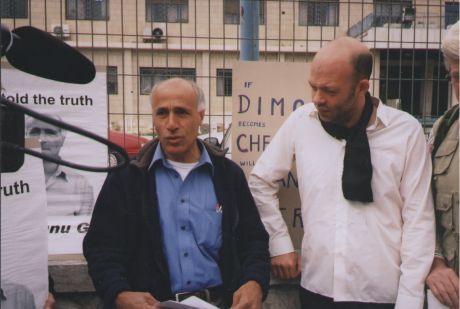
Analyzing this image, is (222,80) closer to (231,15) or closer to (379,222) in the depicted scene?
(379,222)

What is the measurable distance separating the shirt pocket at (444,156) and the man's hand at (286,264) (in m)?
0.75

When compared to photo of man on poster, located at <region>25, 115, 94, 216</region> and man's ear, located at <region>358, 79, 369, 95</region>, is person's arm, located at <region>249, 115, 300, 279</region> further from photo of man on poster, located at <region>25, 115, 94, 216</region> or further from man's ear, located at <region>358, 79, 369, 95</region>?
photo of man on poster, located at <region>25, 115, 94, 216</region>

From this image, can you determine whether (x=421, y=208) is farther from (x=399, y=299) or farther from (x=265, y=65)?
(x=265, y=65)

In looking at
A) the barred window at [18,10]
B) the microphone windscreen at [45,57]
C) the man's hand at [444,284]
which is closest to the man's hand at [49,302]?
the microphone windscreen at [45,57]

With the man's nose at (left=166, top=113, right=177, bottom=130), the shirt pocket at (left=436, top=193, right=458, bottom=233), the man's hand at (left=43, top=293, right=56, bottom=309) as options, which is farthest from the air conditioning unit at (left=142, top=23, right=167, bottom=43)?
the shirt pocket at (left=436, top=193, right=458, bottom=233)

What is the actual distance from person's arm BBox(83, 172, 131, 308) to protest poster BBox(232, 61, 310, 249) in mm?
1134

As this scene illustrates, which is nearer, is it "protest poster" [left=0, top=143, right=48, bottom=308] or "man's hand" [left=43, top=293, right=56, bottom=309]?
"protest poster" [left=0, top=143, right=48, bottom=308]

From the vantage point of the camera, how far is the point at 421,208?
2.26 metres

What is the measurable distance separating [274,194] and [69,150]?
1.39 meters

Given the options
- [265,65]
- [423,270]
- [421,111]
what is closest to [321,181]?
[423,270]

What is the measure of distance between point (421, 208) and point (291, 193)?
0.89 metres

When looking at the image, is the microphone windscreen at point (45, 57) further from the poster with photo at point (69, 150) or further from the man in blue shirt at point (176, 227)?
the poster with photo at point (69, 150)

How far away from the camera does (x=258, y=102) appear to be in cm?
330

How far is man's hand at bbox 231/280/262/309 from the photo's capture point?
88.7 inches
